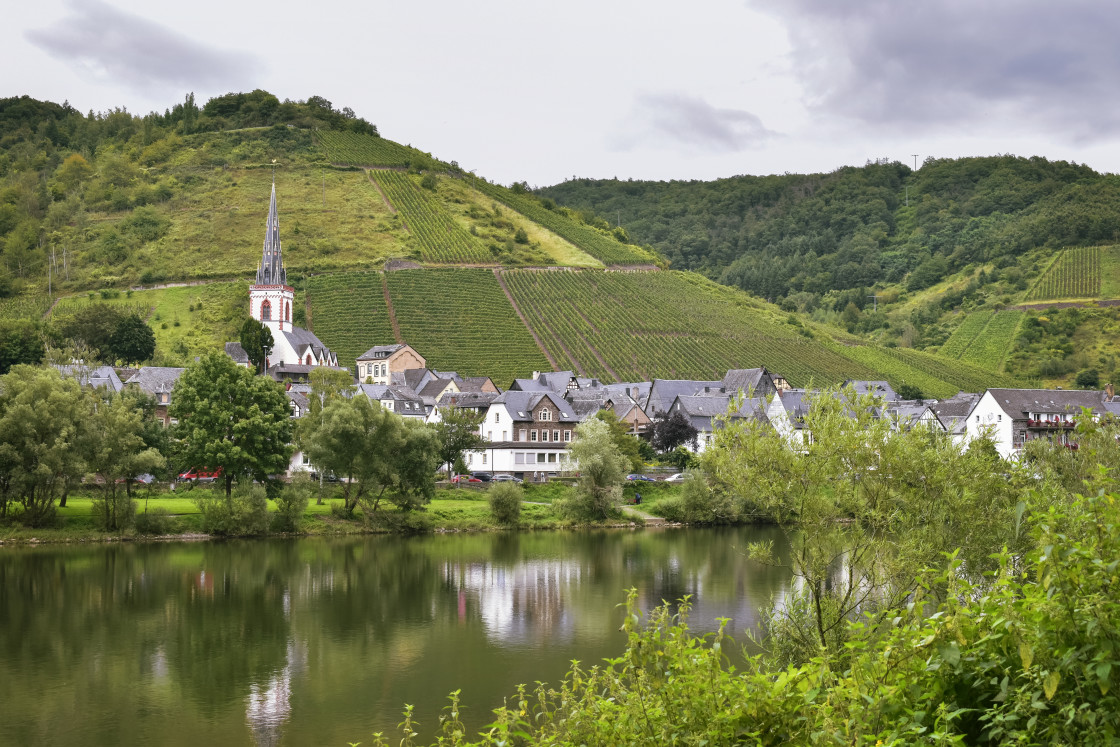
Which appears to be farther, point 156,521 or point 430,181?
point 430,181

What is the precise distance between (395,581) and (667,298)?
10531cm

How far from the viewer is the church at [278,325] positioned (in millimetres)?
109062

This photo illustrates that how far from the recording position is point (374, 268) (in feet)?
452

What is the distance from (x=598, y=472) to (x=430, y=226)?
100259 mm

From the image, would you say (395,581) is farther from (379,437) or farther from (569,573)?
(379,437)

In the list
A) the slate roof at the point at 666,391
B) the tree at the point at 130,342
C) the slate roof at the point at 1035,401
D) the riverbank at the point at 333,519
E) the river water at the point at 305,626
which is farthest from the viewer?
the tree at the point at 130,342

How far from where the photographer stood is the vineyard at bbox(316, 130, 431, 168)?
181 m

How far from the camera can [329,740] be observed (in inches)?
896

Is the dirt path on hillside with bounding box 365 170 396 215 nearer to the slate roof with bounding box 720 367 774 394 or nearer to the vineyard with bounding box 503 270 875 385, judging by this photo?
the vineyard with bounding box 503 270 875 385

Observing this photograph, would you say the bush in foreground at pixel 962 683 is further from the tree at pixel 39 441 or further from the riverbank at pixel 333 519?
the riverbank at pixel 333 519

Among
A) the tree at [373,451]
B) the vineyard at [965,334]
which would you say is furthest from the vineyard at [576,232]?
the tree at [373,451]

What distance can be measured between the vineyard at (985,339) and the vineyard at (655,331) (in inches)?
966

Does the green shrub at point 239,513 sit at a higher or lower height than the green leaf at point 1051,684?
lower

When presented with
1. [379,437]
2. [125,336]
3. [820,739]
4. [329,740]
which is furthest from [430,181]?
[820,739]
